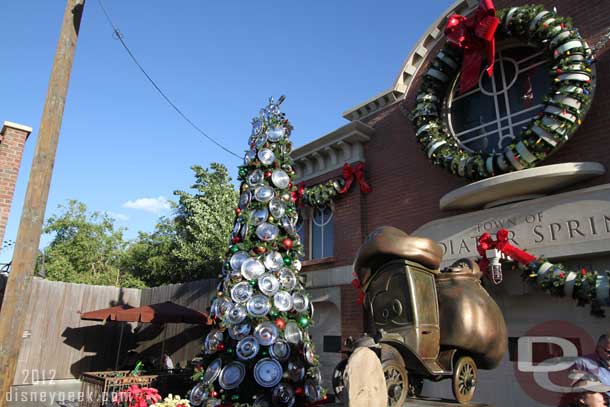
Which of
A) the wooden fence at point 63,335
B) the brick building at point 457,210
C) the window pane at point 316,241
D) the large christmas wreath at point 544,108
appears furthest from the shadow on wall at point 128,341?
the large christmas wreath at point 544,108

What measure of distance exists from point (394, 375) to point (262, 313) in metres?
3.23

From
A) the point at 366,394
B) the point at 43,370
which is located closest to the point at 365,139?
the point at 366,394

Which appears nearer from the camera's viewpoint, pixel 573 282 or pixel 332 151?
pixel 573 282

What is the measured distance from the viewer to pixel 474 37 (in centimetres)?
718

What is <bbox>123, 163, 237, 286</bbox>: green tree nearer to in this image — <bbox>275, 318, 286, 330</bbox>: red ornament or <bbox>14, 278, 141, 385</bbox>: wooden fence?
<bbox>14, 278, 141, 385</bbox>: wooden fence

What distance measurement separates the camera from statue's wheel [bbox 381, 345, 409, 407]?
3.12 m

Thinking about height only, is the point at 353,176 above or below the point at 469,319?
above

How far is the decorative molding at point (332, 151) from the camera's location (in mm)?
9695

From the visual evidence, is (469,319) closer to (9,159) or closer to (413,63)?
(413,63)

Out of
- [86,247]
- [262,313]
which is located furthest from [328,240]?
[86,247]

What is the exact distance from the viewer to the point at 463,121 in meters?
8.16

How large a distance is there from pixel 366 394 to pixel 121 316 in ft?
32.2

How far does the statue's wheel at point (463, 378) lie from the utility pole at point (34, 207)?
485cm

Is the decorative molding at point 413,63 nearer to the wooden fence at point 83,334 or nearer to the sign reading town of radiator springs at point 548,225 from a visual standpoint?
the sign reading town of radiator springs at point 548,225
